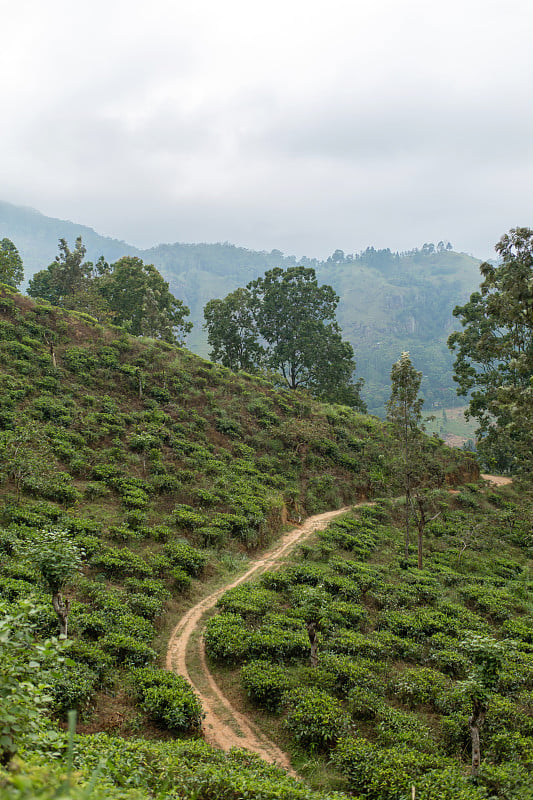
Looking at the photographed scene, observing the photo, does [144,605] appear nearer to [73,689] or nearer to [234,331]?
[73,689]

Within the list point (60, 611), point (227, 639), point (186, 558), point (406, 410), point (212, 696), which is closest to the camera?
point (60, 611)

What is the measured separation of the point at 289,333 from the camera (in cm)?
4503

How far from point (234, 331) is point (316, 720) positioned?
39.2 m

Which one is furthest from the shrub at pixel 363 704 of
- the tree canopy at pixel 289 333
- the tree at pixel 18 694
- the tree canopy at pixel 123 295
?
the tree canopy at pixel 289 333

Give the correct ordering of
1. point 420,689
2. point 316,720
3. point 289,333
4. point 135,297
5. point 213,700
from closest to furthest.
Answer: point 316,720 < point 420,689 < point 213,700 < point 135,297 < point 289,333

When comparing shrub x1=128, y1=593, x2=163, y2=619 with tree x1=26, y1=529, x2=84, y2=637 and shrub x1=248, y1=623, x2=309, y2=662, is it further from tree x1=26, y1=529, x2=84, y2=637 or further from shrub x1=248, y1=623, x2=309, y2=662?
tree x1=26, y1=529, x2=84, y2=637

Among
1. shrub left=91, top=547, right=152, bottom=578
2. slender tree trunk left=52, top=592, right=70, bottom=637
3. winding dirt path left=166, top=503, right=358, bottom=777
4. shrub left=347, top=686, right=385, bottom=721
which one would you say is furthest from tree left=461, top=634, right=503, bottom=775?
shrub left=91, top=547, right=152, bottom=578

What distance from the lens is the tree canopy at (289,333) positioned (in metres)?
44.3

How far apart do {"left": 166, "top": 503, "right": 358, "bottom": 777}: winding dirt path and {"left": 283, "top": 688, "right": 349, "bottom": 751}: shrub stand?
1.59ft

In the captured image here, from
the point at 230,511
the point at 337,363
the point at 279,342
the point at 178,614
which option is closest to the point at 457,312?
the point at 337,363

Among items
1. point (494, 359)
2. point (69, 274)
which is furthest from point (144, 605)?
point (69, 274)

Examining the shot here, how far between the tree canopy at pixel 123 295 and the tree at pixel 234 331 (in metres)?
2.98

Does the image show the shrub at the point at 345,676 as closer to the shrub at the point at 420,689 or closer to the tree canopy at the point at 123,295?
the shrub at the point at 420,689

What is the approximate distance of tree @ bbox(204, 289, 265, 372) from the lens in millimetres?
44500
